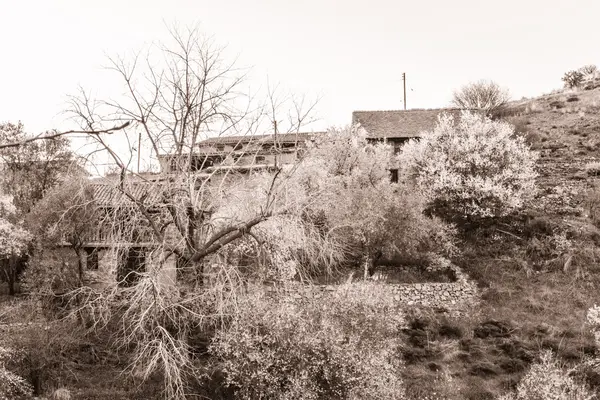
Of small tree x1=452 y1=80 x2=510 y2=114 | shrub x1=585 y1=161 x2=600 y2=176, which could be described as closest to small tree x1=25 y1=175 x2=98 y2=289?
shrub x1=585 y1=161 x2=600 y2=176

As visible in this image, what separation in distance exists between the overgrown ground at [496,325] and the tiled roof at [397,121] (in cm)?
918

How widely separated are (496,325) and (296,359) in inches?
385

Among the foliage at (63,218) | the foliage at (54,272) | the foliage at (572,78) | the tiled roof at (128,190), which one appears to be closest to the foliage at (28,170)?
the foliage at (63,218)

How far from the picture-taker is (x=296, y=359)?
575 inches

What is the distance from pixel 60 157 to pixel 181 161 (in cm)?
1604

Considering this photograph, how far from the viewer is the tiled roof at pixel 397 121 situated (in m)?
37.7

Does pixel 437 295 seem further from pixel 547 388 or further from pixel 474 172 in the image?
pixel 547 388

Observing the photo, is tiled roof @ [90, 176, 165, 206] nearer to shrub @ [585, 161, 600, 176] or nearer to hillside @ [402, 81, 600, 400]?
hillside @ [402, 81, 600, 400]

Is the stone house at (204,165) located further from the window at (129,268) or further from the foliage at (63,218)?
the foliage at (63,218)

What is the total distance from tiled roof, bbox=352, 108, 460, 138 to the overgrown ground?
918 centimetres

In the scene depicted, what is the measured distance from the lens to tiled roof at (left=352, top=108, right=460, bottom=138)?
37719 mm

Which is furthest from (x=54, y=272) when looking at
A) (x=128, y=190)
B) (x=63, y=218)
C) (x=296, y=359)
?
(x=296, y=359)

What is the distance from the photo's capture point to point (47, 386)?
16453 millimetres

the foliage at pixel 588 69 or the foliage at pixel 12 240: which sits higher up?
the foliage at pixel 588 69
